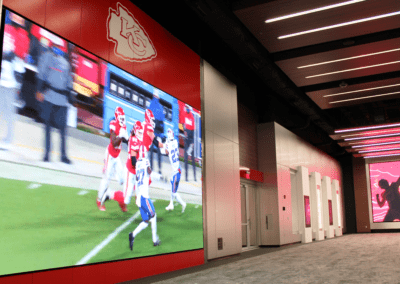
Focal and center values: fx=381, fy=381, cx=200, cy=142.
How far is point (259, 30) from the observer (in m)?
8.87

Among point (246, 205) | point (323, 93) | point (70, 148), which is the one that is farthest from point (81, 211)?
point (323, 93)

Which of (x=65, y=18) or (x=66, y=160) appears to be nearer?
(x=66, y=160)

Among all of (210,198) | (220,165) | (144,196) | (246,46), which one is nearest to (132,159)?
(144,196)

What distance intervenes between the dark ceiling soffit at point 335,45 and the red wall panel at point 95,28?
5.29 m

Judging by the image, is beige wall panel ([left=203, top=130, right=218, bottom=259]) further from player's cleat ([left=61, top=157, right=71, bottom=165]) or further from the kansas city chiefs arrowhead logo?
player's cleat ([left=61, top=157, right=71, bottom=165])

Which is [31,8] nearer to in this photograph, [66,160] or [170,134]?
[66,160]

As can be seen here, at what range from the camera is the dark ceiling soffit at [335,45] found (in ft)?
30.1

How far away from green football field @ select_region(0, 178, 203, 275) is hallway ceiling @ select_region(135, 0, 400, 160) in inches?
165

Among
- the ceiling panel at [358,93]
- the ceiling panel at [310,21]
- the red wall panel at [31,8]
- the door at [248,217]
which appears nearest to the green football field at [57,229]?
the red wall panel at [31,8]

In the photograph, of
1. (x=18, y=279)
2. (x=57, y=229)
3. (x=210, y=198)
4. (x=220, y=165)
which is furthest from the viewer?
(x=220, y=165)

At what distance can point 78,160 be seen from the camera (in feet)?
18.0

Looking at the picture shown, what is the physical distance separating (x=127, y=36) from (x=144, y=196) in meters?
2.91

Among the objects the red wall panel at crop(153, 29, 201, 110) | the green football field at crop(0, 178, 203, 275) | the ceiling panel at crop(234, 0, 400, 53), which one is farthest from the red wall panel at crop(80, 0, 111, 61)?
the ceiling panel at crop(234, 0, 400, 53)

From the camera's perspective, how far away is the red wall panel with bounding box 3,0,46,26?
15.7 ft
